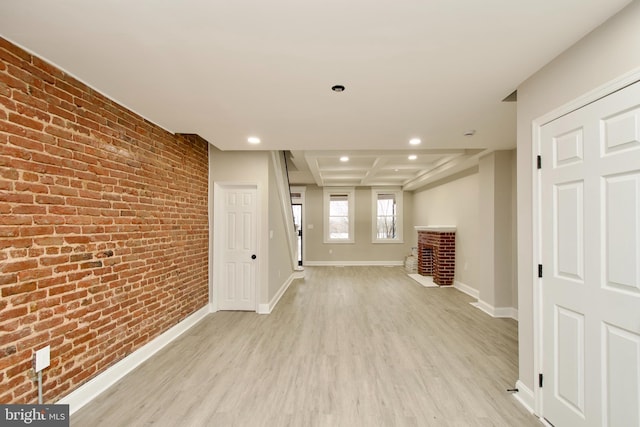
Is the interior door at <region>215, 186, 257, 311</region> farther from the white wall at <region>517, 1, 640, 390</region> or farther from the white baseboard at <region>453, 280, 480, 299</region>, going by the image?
the white baseboard at <region>453, 280, 480, 299</region>

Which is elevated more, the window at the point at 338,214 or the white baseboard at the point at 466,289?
the window at the point at 338,214

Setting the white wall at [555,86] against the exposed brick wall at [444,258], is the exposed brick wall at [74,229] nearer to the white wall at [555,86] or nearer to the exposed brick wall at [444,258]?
the white wall at [555,86]

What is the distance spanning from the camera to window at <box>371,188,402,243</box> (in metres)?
9.04

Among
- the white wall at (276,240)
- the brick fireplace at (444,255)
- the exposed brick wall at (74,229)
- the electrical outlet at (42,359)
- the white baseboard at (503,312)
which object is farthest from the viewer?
the brick fireplace at (444,255)

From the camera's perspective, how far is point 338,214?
9.15 m

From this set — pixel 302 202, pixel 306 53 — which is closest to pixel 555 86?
pixel 306 53

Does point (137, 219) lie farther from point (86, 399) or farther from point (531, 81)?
point (531, 81)

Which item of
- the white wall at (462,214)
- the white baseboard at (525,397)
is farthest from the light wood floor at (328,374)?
the white wall at (462,214)

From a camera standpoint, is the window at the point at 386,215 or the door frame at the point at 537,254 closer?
the door frame at the point at 537,254

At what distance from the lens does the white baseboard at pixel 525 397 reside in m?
2.15

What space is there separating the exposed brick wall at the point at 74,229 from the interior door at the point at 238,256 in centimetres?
109

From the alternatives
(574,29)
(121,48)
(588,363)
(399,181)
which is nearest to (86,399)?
(121,48)

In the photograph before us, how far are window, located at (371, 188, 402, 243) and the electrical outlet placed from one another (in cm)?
791

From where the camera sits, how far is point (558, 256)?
1.93 meters
